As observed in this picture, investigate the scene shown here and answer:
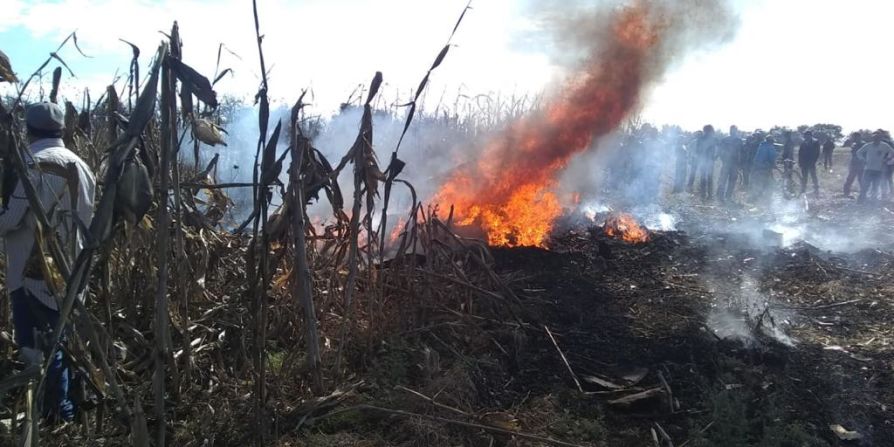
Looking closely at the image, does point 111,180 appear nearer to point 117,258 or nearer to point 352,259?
point 352,259

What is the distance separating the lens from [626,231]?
9453 millimetres

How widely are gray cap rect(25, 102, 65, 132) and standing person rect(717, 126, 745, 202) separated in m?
16.0

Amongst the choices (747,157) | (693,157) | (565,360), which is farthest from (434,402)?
(747,157)

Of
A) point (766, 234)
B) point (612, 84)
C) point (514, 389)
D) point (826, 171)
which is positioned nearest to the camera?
point (514, 389)

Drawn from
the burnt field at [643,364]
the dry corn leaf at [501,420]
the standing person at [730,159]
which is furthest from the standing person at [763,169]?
the dry corn leaf at [501,420]

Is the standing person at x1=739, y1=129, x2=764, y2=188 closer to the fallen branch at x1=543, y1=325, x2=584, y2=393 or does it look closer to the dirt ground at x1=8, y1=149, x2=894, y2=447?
Answer: the dirt ground at x1=8, y1=149, x2=894, y2=447

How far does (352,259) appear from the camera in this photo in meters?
3.64

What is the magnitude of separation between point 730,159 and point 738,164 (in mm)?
445

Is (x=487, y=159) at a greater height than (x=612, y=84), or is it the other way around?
(x=612, y=84)

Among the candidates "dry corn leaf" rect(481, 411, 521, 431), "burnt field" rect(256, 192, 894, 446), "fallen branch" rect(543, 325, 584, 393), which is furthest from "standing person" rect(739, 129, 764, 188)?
"dry corn leaf" rect(481, 411, 521, 431)

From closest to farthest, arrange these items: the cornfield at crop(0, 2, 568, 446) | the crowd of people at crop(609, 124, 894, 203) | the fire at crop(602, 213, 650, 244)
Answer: the cornfield at crop(0, 2, 568, 446) < the fire at crop(602, 213, 650, 244) < the crowd of people at crop(609, 124, 894, 203)

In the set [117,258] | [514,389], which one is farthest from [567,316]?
[117,258]

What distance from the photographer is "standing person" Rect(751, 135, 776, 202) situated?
51.1 feet

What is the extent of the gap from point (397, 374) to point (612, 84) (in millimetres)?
8100
